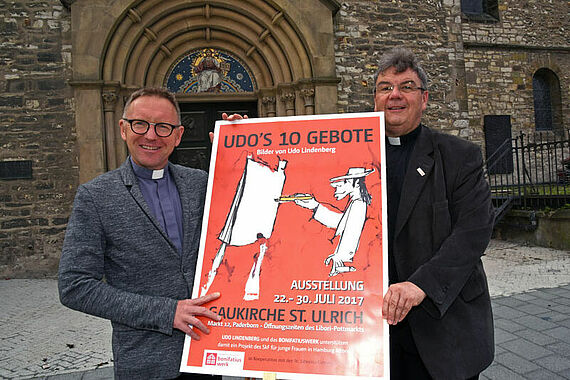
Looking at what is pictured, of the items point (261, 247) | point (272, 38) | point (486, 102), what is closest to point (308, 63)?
point (272, 38)

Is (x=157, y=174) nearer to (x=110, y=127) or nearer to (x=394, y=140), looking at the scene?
(x=394, y=140)

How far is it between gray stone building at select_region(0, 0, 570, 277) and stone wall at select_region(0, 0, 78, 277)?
2 centimetres

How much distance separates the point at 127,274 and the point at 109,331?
Answer: 2998 millimetres

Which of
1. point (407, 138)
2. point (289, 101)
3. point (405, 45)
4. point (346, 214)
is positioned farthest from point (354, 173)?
point (405, 45)

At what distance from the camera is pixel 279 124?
169 cm

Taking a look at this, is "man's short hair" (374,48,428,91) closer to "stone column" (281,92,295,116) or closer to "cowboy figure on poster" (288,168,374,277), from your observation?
"cowboy figure on poster" (288,168,374,277)

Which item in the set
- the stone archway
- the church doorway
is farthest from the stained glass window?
the church doorway

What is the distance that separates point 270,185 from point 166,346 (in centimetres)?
72

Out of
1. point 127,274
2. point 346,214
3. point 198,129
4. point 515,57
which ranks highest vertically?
point 515,57

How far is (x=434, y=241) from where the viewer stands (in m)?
1.50

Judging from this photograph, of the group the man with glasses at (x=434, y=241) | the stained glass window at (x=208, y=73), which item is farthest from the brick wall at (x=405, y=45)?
the man with glasses at (x=434, y=241)

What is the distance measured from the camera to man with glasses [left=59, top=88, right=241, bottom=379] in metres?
1.31

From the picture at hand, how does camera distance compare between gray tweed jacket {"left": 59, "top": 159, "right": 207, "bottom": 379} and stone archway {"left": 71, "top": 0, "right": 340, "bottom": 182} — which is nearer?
gray tweed jacket {"left": 59, "top": 159, "right": 207, "bottom": 379}

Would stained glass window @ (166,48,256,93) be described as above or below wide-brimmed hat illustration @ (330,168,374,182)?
above
